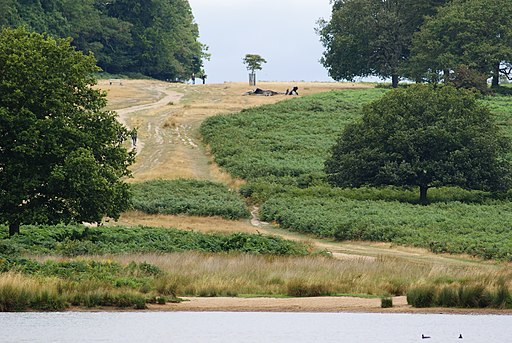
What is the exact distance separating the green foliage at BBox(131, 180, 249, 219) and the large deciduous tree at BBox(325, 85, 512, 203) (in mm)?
7766

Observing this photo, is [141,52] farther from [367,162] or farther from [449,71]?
[367,162]

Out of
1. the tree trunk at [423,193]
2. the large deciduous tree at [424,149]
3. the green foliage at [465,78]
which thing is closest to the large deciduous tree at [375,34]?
the green foliage at [465,78]

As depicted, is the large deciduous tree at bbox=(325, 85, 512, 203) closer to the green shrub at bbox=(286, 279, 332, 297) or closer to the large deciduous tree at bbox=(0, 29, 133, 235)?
the large deciduous tree at bbox=(0, 29, 133, 235)

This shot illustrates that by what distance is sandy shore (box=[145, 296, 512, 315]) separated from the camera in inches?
1098

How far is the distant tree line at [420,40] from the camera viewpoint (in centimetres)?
10762

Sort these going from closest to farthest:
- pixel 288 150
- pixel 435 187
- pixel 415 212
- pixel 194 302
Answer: pixel 194 302 < pixel 415 212 < pixel 435 187 < pixel 288 150

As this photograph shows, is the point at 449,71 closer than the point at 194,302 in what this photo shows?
No

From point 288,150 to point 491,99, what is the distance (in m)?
33.3

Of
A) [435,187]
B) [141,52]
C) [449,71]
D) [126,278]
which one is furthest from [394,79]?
[126,278]

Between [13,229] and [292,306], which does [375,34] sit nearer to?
[13,229]

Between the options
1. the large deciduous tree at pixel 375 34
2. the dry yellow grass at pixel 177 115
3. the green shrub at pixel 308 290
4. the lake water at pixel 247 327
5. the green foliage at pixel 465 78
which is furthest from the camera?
the large deciduous tree at pixel 375 34

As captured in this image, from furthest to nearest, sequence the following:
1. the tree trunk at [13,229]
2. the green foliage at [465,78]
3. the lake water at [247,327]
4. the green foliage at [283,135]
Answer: the green foliage at [465,78]
the green foliage at [283,135]
the tree trunk at [13,229]
the lake water at [247,327]

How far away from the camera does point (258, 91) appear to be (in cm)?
12200

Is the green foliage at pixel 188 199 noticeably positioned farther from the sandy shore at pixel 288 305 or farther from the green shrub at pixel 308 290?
the sandy shore at pixel 288 305
